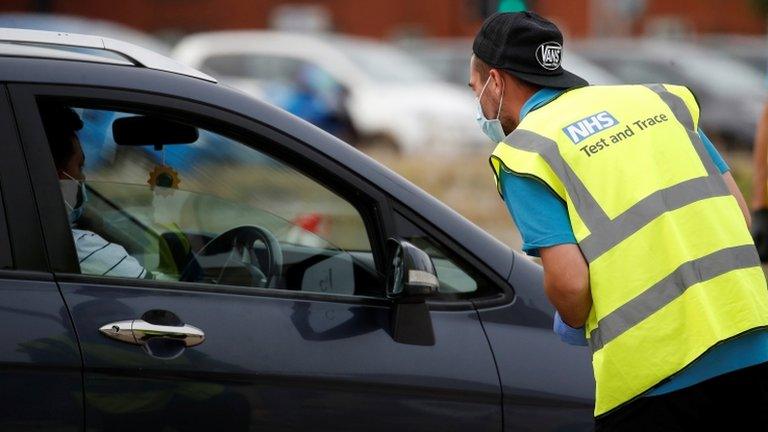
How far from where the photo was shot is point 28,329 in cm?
291

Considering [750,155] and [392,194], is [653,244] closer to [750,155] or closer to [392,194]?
[392,194]

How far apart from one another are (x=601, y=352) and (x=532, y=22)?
74cm

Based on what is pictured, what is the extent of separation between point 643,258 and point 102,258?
133 cm

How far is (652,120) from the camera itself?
9.04 ft

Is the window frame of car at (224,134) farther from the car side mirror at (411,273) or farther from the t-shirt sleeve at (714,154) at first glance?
the t-shirt sleeve at (714,154)

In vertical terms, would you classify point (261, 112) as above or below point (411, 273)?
above

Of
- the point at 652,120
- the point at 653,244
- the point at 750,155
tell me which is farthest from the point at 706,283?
the point at 750,155

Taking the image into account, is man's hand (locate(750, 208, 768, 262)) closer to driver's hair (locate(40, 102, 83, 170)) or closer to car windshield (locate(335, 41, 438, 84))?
driver's hair (locate(40, 102, 83, 170))

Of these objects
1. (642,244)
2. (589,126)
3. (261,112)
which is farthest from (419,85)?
(642,244)

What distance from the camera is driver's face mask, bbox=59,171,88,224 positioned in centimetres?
316

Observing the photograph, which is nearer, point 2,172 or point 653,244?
point 653,244

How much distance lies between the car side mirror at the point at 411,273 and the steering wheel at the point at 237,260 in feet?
1.20

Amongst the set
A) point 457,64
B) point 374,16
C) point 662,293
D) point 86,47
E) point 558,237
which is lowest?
point 662,293

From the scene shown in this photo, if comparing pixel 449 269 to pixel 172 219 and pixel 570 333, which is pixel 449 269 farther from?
pixel 172 219
